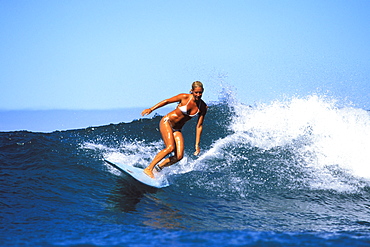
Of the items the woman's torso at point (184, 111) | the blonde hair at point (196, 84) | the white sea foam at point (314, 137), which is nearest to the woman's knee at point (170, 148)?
the woman's torso at point (184, 111)

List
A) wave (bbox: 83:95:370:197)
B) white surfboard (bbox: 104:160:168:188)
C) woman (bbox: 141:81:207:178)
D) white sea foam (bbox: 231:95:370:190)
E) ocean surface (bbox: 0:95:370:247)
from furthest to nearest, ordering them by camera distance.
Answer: white sea foam (bbox: 231:95:370:190)
wave (bbox: 83:95:370:197)
woman (bbox: 141:81:207:178)
white surfboard (bbox: 104:160:168:188)
ocean surface (bbox: 0:95:370:247)

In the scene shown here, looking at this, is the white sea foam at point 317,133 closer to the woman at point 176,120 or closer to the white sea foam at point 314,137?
the white sea foam at point 314,137

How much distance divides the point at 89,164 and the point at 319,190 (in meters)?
5.32

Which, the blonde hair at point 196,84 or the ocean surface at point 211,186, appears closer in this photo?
the ocean surface at point 211,186

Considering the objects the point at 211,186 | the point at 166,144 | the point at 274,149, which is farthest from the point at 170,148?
the point at 274,149

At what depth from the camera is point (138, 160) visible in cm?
1000

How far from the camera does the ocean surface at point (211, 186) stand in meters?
5.09

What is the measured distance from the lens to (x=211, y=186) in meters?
8.02

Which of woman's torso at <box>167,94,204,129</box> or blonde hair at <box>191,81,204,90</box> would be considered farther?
woman's torso at <box>167,94,204,129</box>

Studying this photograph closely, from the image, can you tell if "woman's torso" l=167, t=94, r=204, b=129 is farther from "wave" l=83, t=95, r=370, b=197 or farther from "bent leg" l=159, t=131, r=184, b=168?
"wave" l=83, t=95, r=370, b=197

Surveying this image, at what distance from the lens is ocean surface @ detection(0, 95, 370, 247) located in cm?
509

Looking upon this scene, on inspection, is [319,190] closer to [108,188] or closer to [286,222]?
[286,222]

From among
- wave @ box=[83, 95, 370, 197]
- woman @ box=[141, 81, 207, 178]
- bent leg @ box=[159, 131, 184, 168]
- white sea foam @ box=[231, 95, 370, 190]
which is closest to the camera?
woman @ box=[141, 81, 207, 178]

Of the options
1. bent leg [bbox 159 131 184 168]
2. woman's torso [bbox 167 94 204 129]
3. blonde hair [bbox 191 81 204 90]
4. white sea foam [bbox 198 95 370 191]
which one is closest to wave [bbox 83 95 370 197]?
white sea foam [bbox 198 95 370 191]
